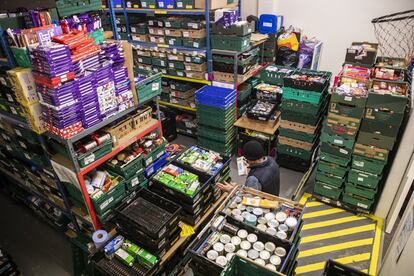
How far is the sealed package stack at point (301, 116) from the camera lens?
15.7 feet

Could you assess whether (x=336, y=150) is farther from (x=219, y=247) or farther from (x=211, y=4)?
(x=211, y=4)

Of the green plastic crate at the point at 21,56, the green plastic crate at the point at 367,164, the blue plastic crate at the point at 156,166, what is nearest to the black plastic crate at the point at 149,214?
the blue plastic crate at the point at 156,166

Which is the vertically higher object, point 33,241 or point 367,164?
point 367,164

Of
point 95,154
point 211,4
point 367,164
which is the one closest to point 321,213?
point 367,164

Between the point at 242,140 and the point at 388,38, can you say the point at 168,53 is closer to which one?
the point at 242,140

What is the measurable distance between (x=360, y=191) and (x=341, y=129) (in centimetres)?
102

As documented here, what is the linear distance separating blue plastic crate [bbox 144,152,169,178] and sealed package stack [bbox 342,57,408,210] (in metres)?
2.75

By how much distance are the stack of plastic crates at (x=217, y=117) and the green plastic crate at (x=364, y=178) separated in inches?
88.8

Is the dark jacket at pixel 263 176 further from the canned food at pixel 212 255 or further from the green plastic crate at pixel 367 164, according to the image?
the green plastic crate at pixel 367 164

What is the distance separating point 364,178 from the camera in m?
4.27

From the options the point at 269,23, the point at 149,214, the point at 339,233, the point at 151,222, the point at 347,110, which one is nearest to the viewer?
the point at 151,222

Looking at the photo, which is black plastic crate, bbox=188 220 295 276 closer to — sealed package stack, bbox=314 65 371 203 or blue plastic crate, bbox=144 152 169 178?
blue plastic crate, bbox=144 152 169 178

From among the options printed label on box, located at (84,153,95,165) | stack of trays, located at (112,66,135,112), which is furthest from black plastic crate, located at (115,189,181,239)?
stack of trays, located at (112,66,135,112)

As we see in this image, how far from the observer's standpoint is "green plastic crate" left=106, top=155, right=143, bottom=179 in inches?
141
